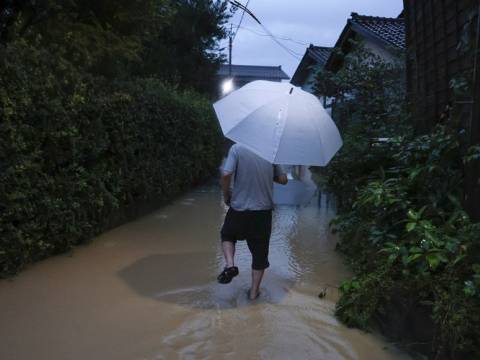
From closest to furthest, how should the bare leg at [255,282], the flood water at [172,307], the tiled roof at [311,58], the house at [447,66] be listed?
the flood water at [172,307]
the house at [447,66]
the bare leg at [255,282]
the tiled roof at [311,58]

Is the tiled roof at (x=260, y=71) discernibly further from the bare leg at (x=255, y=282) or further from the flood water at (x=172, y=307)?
the bare leg at (x=255, y=282)

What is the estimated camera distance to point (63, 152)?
5.40 m

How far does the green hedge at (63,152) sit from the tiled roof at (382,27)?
7547 mm

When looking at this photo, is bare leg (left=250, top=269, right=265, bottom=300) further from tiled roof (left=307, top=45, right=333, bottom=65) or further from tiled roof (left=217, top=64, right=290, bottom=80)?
tiled roof (left=217, top=64, right=290, bottom=80)

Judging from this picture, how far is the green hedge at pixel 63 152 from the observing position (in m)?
4.55

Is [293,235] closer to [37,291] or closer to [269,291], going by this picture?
[269,291]

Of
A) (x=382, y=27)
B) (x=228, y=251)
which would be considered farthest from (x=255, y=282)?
(x=382, y=27)

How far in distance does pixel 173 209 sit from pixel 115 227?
2.30 metres

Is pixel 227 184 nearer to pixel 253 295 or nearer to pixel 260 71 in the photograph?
pixel 253 295

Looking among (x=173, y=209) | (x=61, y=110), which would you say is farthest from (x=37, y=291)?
(x=173, y=209)

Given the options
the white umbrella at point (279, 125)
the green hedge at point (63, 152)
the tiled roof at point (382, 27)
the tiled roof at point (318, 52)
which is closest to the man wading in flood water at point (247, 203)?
the white umbrella at point (279, 125)

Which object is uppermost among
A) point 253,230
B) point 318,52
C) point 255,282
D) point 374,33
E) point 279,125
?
point 318,52

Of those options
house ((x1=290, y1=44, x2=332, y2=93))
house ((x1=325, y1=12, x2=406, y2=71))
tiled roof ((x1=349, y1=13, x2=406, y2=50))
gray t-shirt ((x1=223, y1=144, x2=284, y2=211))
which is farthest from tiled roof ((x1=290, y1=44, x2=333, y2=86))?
gray t-shirt ((x1=223, y1=144, x2=284, y2=211))

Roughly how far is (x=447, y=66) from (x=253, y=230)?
3.08 meters
